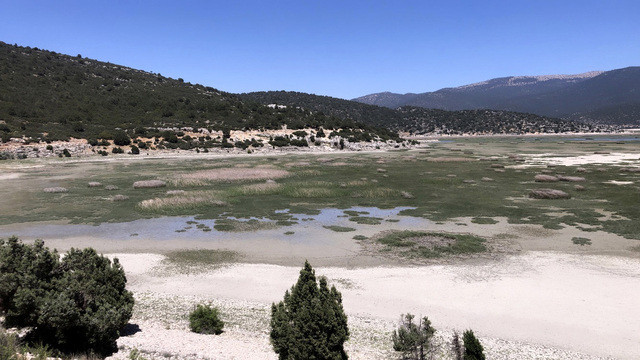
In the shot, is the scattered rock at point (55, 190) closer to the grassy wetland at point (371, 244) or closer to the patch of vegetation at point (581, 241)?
the grassy wetland at point (371, 244)

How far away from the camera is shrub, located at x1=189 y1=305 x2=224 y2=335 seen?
10555mm

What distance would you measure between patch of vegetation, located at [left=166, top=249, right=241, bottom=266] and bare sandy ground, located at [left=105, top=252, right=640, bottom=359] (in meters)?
0.76

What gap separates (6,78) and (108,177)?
78499 mm

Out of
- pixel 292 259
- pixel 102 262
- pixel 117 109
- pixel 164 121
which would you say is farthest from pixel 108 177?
pixel 117 109

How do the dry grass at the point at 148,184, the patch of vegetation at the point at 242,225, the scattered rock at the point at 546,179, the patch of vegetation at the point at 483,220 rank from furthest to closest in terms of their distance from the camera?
the scattered rock at the point at 546,179, the dry grass at the point at 148,184, the patch of vegetation at the point at 483,220, the patch of vegetation at the point at 242,225

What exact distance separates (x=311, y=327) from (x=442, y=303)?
618cm

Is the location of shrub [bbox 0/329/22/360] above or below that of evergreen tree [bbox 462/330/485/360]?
above

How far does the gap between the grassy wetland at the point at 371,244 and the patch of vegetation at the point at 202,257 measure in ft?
0.16

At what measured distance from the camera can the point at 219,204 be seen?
2958cm

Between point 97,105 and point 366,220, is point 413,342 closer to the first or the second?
point 366,220

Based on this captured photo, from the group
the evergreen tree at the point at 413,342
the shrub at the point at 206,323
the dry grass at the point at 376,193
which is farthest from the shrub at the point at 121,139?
the evergreen tree at the point at 413,342

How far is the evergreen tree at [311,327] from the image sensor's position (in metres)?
8.41

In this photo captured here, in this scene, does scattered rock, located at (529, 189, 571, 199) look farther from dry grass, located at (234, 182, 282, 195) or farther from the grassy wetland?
dry grass, located at (234, 182, 282, 195)

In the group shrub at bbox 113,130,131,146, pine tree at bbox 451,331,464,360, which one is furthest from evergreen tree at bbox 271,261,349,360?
shrub at bbox 113,130,131,146
